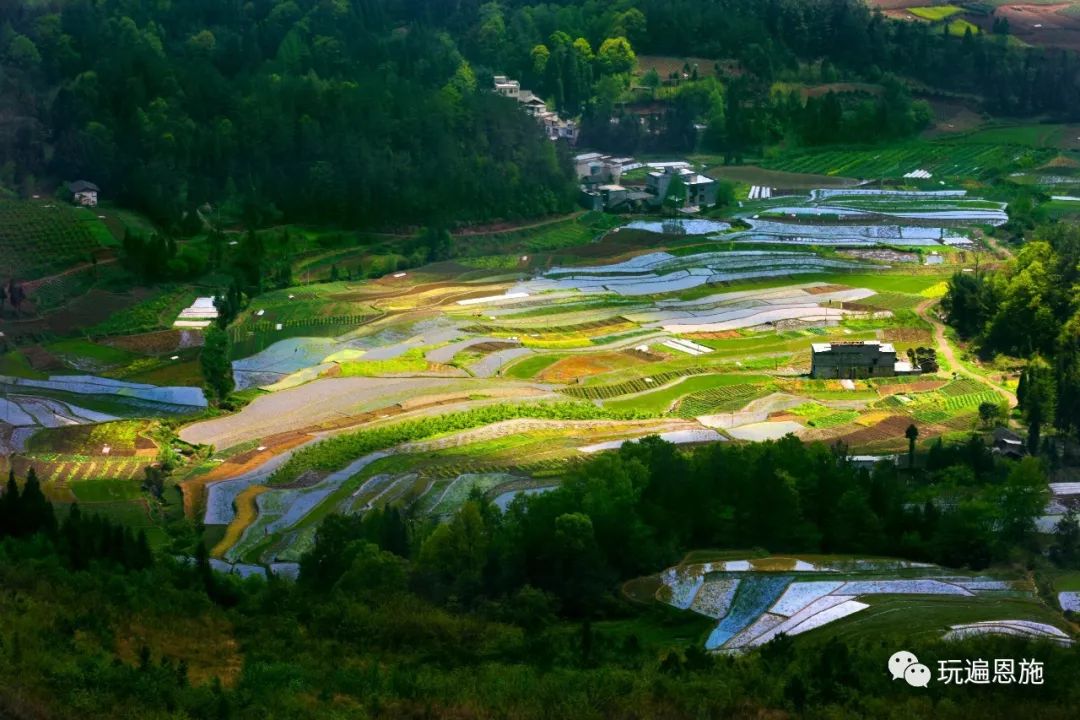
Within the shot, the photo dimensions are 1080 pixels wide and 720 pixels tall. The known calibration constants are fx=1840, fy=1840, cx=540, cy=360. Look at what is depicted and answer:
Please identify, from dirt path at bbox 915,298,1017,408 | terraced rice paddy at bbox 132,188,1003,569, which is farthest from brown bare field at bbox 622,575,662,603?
dirt path at bbox 915,298,1017,408

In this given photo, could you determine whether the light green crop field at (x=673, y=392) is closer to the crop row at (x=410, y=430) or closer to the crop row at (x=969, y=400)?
the crop row at (x=410, y=430)

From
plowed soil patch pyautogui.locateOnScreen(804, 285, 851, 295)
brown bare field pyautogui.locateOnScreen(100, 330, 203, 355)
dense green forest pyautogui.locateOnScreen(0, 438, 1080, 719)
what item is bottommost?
plowed soil patch pyautogui.locateOnScreen(804, 285, 851, 295)

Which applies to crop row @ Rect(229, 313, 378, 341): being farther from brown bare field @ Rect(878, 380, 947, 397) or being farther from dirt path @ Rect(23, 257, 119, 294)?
brown bare field @ Rect(878, 380, 947, 397)

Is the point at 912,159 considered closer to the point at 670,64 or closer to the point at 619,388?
the point at 670,64

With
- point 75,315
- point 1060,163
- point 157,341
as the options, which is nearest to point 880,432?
point 157,341

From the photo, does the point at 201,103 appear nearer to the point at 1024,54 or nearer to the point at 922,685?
the point at 1024,54

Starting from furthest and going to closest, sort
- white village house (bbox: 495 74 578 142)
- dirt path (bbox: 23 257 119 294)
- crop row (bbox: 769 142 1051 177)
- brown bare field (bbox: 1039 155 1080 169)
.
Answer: white village house (bbox: 495 74 578 142) < crop row (bbox: 769 142 1051 177) < brown bare field (bbox: 1039 155 1080 169) < dirt path (bbox: 23 257 119 294)

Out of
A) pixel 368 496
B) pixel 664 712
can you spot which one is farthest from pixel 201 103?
pixel 664 712
